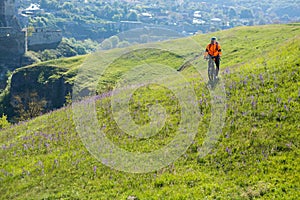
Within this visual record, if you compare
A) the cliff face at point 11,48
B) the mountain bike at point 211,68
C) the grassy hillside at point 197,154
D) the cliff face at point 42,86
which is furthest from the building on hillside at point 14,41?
the mountain bike at point 211,68

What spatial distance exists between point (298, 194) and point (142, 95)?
15.2 metres

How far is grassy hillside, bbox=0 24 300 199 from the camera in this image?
567 inches

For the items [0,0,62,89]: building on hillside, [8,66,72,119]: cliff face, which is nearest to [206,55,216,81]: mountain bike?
[8,66,72,119]: cliff face

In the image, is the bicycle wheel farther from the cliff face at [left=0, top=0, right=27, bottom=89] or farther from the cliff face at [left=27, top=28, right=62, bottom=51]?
the cliff face at [left=27, top=28, right=62, bottom=51]

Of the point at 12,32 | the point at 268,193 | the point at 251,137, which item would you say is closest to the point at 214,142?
the point at 251,137

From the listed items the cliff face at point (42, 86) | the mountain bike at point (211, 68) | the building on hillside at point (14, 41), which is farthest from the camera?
the building on hillside at point (14, 41)

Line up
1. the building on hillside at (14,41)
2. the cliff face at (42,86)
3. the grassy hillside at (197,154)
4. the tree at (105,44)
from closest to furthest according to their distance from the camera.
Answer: the grassy hillside at (197,154)
the tree at (105,44)
the cliff face at (42,86)
the building on hillside at (14,41)

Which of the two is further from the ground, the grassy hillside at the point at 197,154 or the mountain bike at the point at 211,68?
the mountain bike at the point at 211,68

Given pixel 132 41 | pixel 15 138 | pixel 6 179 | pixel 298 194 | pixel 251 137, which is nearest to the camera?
pixel 298 194

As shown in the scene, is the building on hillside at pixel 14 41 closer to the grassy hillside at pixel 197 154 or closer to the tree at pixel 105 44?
the tree at pixel 105 44

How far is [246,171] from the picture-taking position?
14695 mm

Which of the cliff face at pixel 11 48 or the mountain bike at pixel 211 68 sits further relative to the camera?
the cliff face at pixel 11 48

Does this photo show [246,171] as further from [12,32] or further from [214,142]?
[12,32]

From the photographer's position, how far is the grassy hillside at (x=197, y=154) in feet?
47.2
